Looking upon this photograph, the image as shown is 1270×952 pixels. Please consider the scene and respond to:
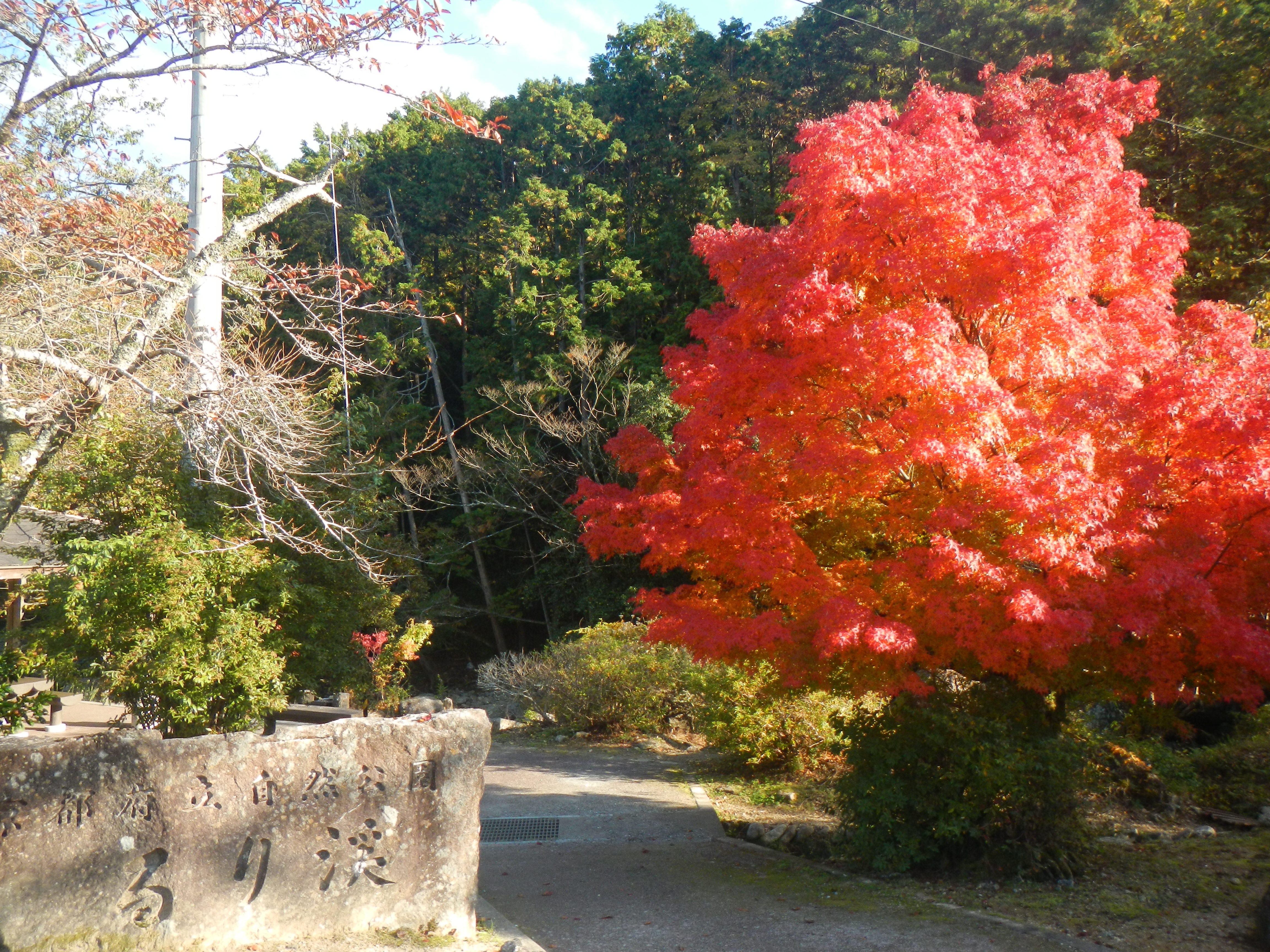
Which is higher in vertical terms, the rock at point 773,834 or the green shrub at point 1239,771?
the green shrub at point 1239,771

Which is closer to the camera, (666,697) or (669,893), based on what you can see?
(669,893)

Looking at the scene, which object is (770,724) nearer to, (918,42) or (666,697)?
(666,697)

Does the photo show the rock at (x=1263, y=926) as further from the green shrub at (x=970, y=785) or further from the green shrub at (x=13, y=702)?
the green shrub at (x=13, y=702)

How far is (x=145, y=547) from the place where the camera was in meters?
7.86

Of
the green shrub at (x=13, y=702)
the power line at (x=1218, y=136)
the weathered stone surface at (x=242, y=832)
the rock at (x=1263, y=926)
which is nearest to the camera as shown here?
the weathered stone surface at (x=242, y=832)

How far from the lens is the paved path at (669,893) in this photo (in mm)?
4957

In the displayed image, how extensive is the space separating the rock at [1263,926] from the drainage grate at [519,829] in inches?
192

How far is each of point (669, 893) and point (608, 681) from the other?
5734 millimetres

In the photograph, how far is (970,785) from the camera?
597 centimetres

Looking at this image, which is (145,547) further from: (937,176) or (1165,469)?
(1165,469)

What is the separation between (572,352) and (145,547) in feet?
37.9

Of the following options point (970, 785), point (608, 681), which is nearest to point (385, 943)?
point (970, 785)

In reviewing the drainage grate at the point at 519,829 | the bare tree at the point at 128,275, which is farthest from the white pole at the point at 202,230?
the drainage grate at the point at 519,829

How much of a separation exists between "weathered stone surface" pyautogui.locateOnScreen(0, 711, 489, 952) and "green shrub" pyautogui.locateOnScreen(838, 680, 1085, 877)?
10.0 feet
